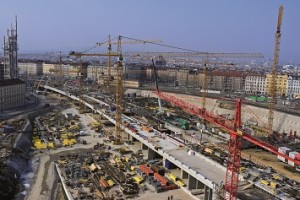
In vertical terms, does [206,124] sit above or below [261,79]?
below

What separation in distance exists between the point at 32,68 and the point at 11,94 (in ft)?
219

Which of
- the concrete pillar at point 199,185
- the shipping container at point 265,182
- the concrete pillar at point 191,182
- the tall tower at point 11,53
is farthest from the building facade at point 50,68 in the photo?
the shipping container at point 265,182

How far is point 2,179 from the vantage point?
19.9 metres

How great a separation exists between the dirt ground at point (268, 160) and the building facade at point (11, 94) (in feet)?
101

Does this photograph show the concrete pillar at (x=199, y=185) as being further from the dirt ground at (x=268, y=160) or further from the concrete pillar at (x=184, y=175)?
the dirt ground at (x=268, y=160)

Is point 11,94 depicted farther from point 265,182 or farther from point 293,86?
point 293,86

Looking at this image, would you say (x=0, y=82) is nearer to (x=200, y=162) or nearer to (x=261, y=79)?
(x=200, y=162)

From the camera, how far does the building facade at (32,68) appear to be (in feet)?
348

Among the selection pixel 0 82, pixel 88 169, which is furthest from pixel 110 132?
pixel 0 82

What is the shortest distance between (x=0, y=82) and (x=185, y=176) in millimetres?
30685

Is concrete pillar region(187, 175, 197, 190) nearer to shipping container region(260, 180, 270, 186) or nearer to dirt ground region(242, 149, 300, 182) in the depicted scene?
shipping container region(260, 180, 270, 186)

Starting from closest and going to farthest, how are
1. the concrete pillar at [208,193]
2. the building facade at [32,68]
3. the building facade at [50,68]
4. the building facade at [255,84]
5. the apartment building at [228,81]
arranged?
the concrete pillar at [208,193]
the building facade at [255,84]
the apartment building at [228,81]
the building facade at [50,68]
the building facade at [32,68]

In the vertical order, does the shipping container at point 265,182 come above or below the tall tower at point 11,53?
below

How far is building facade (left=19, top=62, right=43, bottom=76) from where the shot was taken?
106m
